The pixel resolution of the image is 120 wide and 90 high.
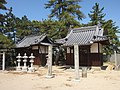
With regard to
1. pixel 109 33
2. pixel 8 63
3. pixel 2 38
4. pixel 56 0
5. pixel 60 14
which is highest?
pixel 56 0

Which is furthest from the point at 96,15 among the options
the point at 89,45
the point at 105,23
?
the point at 89,45

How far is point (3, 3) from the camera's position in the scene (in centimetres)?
1891

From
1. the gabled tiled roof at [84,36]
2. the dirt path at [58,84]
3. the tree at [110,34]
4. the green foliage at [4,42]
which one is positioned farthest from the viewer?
the tree at [110,34]

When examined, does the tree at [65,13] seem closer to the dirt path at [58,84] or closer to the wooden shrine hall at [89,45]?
the wooden shrine hall at [89,45]

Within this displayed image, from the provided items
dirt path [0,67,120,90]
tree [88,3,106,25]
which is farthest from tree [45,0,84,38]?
dirt path [0,67,120,90]

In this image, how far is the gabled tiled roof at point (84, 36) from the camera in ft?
66.6

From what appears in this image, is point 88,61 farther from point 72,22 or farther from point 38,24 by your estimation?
point 38,24

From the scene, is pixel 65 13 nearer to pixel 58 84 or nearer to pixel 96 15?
pixel 96 15

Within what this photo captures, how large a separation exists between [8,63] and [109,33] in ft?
58.0

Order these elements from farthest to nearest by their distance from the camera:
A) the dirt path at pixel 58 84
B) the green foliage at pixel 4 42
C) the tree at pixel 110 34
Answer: the tree at pixel 110 34 → the green foliage at pixel 4 42 → the dirt path at pixel 58 84

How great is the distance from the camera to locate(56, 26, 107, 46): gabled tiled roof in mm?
20312

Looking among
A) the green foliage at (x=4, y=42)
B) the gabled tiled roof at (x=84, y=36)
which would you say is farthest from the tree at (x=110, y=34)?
the green foliage at (x=4, y=42)

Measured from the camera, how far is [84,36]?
874 inches

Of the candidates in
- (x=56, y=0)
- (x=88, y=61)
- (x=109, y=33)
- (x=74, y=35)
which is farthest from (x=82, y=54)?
(x=56, y=0)
